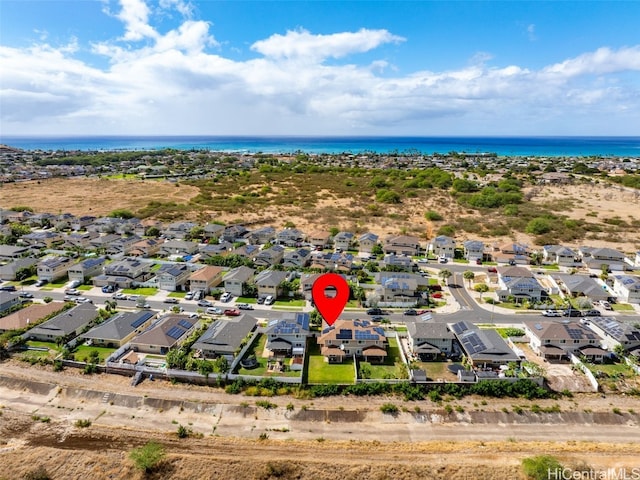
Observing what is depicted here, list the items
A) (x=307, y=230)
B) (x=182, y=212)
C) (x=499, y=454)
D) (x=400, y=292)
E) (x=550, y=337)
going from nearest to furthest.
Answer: (x=499, y=454) < (x=550, y=337) < (x=400, y=292) < (x=307, y=230) < (x=182, y=212)

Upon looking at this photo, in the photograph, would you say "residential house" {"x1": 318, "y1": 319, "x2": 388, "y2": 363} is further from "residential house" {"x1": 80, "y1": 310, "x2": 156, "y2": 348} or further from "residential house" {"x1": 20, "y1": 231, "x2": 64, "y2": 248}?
"residential house" {"x1": 20, "y1": 231, "x2": 64, "y2": 248}

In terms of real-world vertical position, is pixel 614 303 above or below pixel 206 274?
below

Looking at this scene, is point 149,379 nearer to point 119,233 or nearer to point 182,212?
point 119,233

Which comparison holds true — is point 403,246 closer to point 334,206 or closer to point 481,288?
point 481,288

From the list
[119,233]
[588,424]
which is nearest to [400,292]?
[588,424]

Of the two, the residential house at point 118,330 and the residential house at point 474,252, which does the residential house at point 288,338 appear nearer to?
the residential house at point 118,330

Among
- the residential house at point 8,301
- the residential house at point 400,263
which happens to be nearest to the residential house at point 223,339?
the residential house at point 8,301

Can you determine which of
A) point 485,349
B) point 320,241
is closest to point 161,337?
point 485,349
